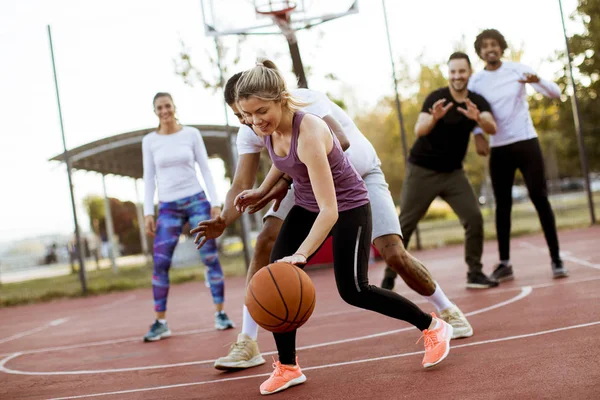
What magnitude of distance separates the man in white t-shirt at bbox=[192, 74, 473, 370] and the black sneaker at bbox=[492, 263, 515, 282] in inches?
104

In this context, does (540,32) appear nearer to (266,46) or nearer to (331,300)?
(266,46)

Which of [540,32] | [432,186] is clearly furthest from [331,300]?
[540,32]

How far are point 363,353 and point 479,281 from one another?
2574mm

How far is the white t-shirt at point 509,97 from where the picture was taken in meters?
6.77

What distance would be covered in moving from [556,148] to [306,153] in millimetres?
34182

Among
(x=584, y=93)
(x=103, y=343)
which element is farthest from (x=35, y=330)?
(x=584, y=93)

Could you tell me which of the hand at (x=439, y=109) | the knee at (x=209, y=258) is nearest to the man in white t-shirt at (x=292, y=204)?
the hand at (x=439, y=109)

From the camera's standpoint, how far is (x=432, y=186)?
6.54 m

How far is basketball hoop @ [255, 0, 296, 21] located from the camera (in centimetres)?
1197

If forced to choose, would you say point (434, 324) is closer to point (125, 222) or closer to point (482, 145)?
point (482, 145)

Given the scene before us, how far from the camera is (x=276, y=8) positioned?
1224 cm

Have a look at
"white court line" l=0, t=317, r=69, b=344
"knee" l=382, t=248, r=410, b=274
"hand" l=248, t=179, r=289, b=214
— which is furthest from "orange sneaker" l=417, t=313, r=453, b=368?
"white court line" l=0, t=317, r=69, b=344

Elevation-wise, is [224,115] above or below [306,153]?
above

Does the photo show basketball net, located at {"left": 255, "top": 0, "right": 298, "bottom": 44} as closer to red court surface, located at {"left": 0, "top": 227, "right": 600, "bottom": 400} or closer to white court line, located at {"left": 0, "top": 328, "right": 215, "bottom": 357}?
red court surface, located at {"left": 0, "top": 227, "right": 600, "bottom": 400}
